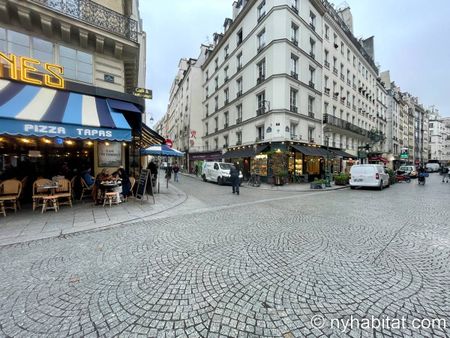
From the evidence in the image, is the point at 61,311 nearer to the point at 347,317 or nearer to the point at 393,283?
the point at 347,317

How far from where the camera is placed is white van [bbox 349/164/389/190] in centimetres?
1448

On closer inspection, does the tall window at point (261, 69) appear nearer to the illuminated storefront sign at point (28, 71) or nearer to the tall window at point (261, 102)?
the tall window at point (261, 102)

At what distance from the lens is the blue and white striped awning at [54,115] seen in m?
5.91

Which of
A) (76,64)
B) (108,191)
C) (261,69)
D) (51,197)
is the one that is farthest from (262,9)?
(51,197)

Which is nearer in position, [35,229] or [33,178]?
[35,229]

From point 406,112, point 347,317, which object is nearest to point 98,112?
point 347,317

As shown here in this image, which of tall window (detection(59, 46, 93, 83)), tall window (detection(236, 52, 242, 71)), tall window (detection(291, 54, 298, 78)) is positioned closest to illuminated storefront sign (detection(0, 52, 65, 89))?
tall window (detection(59, 46, 93, 83))

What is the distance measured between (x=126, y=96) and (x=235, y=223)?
8070mm

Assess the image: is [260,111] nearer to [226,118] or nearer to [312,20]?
[226,118]

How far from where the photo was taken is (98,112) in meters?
7.93

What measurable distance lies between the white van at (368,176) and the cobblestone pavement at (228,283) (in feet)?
33.6

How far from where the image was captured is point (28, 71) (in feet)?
24.7

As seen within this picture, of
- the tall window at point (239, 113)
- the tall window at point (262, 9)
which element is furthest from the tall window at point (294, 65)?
the tall window at point (239, 113)

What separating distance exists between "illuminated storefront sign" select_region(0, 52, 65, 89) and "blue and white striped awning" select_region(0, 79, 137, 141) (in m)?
0.24
